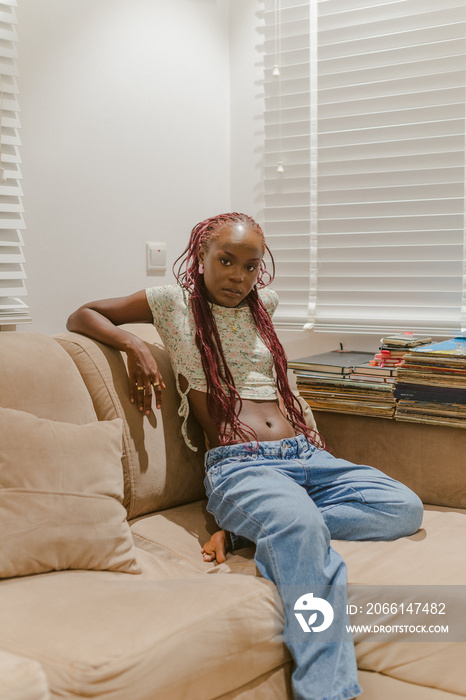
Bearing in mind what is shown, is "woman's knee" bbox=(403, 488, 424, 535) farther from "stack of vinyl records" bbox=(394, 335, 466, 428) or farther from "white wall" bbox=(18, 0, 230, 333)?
"white wall" bbox=(18, 0, 230, 333)

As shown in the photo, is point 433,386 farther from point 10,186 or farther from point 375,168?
point 10,186

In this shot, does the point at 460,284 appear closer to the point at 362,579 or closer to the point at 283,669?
the point at 362,579

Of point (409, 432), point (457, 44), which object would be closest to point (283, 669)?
point (409, 432)

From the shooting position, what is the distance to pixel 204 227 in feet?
6.82

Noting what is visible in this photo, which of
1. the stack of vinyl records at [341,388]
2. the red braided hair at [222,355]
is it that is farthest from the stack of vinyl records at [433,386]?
the red braided hair at [222,355]

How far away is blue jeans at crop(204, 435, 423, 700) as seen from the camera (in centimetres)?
134

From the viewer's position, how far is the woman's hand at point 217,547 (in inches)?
65.3

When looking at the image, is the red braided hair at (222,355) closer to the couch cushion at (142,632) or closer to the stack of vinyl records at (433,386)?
the stack of vinyl records at (433,386)

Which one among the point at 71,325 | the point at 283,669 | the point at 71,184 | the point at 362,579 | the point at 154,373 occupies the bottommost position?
the point at 283,669

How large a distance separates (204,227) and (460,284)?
3.32 feet

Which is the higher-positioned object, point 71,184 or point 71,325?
point 71,184

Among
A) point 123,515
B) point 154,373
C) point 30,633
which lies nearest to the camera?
point 30,633

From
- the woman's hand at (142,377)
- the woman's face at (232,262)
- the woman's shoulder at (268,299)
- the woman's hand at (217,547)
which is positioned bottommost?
the woman's hand at (217,547)

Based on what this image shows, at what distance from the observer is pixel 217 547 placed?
5.50ft
